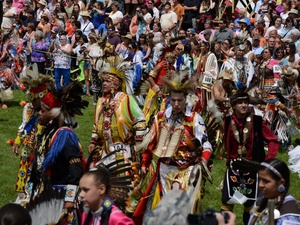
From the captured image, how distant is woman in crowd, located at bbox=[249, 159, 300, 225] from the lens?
5.07m

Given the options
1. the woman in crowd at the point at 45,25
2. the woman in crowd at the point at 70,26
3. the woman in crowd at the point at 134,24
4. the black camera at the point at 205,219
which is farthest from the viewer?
the woman in crowd at the point at 134,24

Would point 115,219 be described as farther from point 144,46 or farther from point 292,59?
point 144,46

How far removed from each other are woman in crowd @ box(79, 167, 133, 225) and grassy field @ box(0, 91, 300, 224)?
105 inches

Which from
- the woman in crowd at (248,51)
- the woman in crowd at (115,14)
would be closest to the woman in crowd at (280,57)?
the woman in crowd at (248,51)

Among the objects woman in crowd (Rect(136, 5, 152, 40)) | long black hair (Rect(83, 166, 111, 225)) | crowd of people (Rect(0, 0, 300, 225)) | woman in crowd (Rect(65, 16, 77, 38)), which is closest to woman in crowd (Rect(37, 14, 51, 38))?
woman in crowd (Rect(65, 16, 77, 38))

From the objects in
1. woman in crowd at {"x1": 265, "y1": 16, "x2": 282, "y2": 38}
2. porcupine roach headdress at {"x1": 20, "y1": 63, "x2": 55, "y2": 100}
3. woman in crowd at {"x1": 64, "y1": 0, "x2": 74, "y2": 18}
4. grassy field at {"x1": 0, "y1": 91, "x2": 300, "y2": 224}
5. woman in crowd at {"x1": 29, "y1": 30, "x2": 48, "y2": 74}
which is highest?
woman in crowd at {"x1": 64, "y1": 0, "x2": 74, "y2": 18}

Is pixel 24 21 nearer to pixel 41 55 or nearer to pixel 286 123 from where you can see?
pixel 41 55

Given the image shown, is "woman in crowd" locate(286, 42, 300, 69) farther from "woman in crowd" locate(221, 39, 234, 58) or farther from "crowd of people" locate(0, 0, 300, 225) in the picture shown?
"woman in crowd" locate(221, 39, 234, 58)

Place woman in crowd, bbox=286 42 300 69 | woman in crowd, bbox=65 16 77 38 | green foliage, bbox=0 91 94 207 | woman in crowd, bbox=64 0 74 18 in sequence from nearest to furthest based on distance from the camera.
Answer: green foliage, bbox=0 91 94 207 < woman in crowd, bbox=286 42 300 69 < woman in crowd, bbox=65 16 77 38 < woman in crowd, bbox=64 0 74 18

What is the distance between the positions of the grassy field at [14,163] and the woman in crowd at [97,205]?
2657 mm

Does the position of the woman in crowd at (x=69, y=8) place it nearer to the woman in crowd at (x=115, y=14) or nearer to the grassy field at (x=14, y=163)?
the woman in crowd at (x=115, y=14)

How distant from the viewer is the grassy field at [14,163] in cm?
947

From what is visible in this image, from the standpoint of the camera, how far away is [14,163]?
11.4 meters

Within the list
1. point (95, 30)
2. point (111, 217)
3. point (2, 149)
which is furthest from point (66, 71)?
point (111, 217)
